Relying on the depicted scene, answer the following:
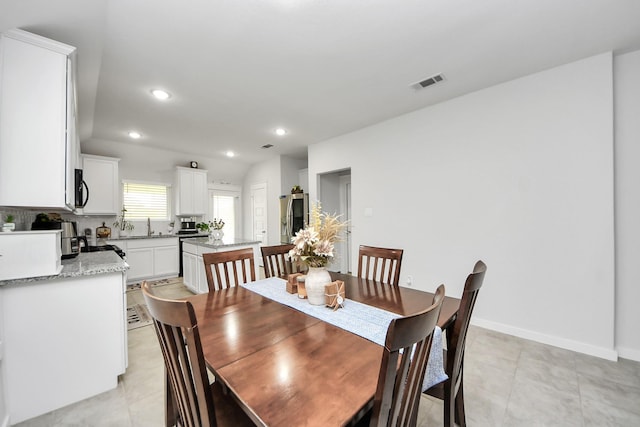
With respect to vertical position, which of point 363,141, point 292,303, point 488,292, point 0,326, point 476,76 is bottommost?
point 488,292

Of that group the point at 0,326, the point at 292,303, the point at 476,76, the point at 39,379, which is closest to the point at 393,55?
the point at 476,76

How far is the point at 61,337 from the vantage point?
1.66 meters

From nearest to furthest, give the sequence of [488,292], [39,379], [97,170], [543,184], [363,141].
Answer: [39,379] < [543,184] < [488,292] < [363,141] < [97,170]

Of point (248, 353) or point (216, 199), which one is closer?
point (248, 353)

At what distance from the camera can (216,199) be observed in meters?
6.42

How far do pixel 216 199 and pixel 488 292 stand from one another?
19.6ft

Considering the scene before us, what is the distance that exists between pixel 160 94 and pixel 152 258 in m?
3.35

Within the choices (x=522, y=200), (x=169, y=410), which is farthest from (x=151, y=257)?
(x=522, y=200)

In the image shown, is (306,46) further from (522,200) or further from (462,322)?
(522,200)

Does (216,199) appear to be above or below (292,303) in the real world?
above

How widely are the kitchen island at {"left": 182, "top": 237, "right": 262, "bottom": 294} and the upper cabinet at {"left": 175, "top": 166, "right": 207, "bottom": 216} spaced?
151 centimetres

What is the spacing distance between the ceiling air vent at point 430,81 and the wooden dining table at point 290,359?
7.21 ft

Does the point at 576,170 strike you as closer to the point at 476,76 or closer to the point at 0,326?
the point at 476,76

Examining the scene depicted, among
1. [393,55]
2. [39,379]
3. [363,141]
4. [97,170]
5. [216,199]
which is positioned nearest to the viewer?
[39,379]
